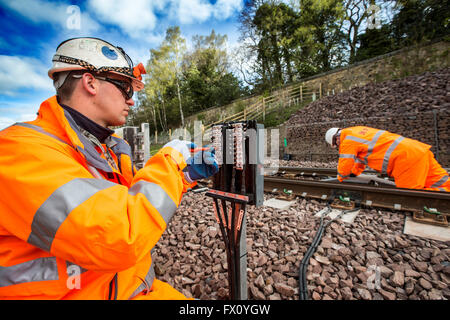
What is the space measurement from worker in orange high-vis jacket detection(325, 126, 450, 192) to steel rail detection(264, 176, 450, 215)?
719 mm

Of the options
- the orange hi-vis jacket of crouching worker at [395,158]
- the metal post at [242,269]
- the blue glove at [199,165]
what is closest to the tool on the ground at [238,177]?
the metal post at [242,269]

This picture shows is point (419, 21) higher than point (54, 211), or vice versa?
point (419, 21)

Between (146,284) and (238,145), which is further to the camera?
(238,145)

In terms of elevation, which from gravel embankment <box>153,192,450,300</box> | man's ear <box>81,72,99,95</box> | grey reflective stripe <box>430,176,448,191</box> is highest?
man's ear <box>81,72,99,95</box>

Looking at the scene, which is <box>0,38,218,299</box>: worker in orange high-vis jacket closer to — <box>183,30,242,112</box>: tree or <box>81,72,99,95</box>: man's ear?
<box>81,72,99,95</box>: man's ear

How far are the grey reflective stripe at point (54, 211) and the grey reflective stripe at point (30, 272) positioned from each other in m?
0.21

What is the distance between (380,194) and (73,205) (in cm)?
455

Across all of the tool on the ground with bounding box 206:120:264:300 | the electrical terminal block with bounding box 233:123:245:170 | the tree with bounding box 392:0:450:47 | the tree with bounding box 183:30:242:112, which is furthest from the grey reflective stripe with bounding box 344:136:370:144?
the tree with bounding box 183:30:242:112

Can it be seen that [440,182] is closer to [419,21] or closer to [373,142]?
[373,142]

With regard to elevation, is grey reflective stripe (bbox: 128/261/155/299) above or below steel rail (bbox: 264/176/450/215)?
below

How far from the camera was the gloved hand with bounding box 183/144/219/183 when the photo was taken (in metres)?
1.66

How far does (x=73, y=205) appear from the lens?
3.10 feet

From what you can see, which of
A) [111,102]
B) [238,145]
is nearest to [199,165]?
[238,145]

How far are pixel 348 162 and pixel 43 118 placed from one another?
211 inches
